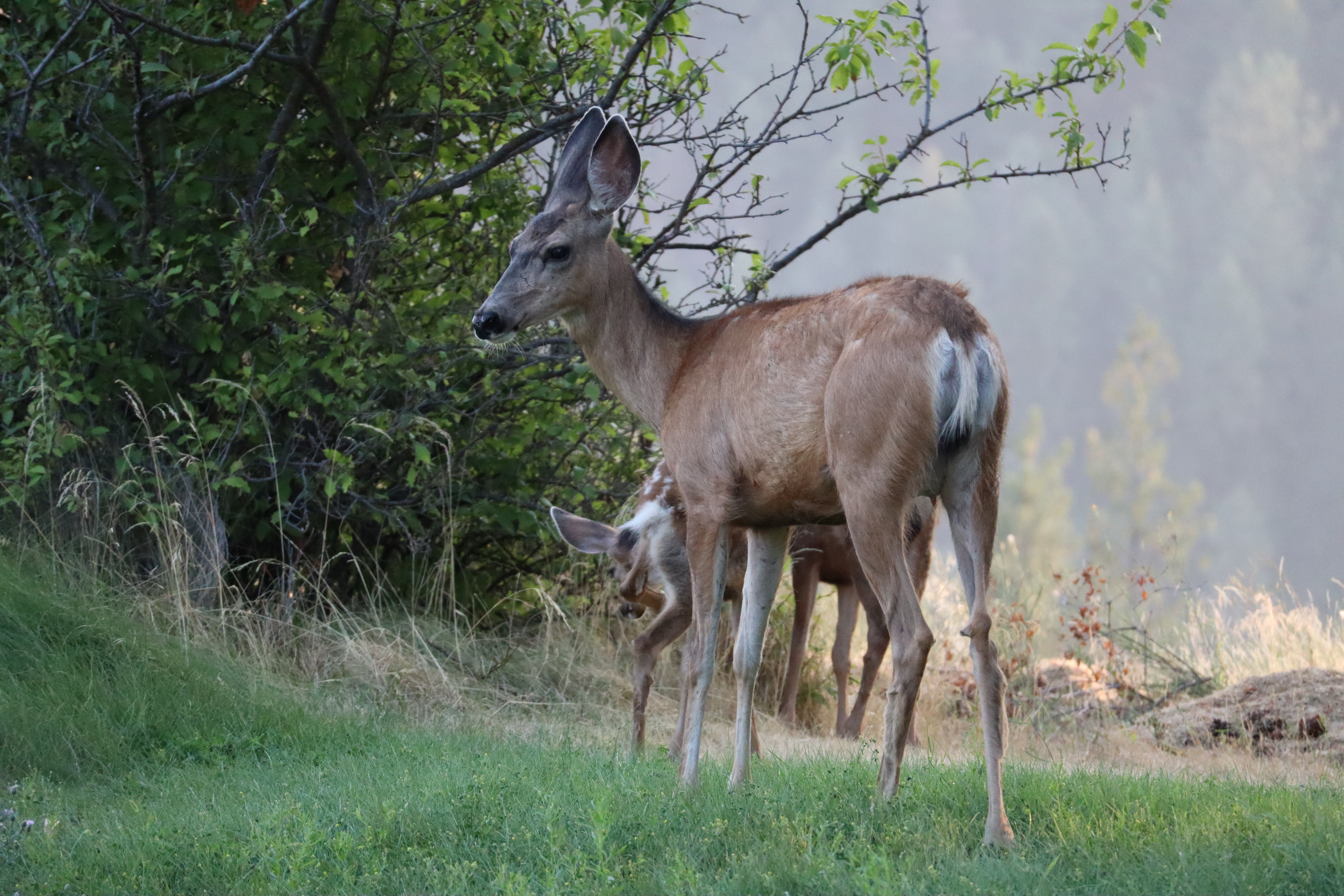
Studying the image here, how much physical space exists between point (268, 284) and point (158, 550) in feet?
6.51

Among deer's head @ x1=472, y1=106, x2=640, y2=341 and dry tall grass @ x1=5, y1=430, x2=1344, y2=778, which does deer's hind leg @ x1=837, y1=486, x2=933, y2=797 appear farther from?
deer's head @ x1=472, y1=106, x2=640, y2=341

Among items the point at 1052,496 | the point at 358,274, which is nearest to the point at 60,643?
the point at 358,274

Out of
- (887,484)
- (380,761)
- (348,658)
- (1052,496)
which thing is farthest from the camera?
(1052,496)

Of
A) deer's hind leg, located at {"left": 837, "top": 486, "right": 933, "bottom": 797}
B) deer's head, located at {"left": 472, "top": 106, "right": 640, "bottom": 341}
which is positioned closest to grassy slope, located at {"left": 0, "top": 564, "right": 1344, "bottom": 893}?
deer's hind leg, located at {"left": 837, "top": 486, "right": 933, "bottom": 797}

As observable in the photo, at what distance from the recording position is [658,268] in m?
9.21

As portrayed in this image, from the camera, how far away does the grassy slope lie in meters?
4.06

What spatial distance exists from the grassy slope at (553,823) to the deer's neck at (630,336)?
178 centimetres

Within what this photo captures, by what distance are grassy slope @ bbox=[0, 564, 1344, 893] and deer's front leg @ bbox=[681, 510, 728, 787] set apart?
31 cm

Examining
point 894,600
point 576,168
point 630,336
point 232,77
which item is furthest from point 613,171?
point 232,77

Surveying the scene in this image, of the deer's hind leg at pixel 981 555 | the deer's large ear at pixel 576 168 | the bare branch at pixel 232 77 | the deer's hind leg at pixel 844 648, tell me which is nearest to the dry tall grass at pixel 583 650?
the deer's hind leg at pixel 844 648

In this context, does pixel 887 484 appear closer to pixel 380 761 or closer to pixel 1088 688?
pixel 380 761

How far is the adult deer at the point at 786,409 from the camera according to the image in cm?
480

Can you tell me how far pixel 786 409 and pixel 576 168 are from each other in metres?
1.97

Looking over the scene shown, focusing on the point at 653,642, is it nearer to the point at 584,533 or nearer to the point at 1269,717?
the point at 584,533
